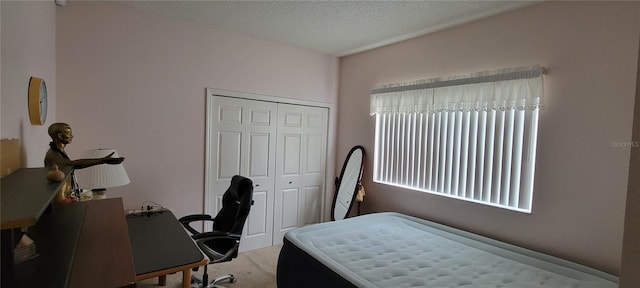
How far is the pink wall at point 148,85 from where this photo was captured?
258 cm

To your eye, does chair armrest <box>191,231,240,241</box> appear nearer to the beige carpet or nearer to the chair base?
the chair base

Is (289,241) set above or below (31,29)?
below

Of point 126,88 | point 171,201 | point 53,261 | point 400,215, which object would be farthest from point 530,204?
point 126,88

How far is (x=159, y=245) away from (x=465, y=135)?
2679 millimetres

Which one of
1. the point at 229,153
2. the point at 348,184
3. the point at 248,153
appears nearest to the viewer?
the point at 229,153

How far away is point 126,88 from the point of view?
2781mm

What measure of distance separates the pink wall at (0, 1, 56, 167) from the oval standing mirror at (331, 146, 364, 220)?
2946mm

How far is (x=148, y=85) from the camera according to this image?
288cm

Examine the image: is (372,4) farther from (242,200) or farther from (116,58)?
(116,58)

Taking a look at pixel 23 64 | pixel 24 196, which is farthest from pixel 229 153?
pixel 24 196

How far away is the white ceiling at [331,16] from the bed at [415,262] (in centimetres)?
196

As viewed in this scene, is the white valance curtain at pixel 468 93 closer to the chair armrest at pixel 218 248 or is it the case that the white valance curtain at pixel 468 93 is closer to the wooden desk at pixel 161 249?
the chair armrest at pixel 218 248

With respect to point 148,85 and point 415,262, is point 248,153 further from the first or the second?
point 415,262

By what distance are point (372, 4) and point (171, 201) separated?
8.85ft
